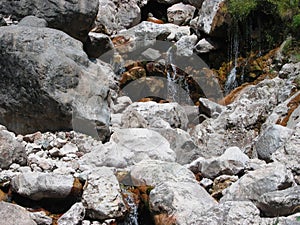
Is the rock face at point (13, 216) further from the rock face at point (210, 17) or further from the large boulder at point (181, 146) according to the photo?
the rock face at point (210, 17)

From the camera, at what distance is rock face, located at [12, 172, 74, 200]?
4.73 metres

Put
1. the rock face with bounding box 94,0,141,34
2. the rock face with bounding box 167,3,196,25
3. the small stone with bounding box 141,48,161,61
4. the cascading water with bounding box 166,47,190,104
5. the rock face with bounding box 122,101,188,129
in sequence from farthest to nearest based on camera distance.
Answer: the rock face with bounding box 167,3,196,25 → the rock face with bounding box 94,0,141,34 → the small stone with bounding box 141,48,161,61 → the cascading water with bounding box 166,47,190,104 → the rock face with bounding box 122,101,188,129

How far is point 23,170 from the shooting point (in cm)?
526

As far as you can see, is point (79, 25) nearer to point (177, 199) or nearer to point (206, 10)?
point (206, 10)

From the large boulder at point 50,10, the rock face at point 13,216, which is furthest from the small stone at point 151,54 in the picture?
the rock face at point 13,216

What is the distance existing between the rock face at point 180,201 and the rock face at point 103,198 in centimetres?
34

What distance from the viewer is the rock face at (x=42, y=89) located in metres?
5.96

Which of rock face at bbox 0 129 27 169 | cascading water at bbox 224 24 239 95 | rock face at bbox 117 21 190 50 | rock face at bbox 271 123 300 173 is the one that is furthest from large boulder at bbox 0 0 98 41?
rock face at bbox 271 123 300 173

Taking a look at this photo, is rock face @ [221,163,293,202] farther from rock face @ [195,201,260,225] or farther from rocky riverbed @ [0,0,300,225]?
rock face @ [195,201,260,225]

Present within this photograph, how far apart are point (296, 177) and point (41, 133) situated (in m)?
3.10

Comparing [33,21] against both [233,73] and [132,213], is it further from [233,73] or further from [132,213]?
[132,213]

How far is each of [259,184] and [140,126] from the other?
8.81 ft

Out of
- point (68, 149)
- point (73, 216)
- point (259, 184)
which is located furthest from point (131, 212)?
point (68, 149)

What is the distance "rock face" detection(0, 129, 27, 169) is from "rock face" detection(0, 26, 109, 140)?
2.45 ft
